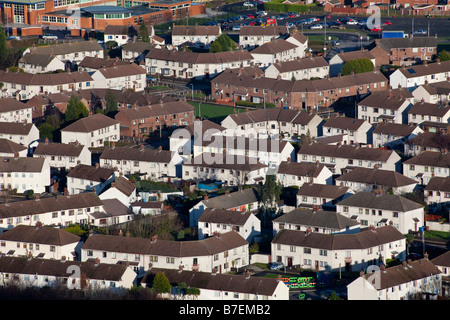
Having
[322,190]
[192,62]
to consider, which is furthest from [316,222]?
[192,62]

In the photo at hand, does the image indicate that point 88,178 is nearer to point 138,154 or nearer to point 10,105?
point 138,154

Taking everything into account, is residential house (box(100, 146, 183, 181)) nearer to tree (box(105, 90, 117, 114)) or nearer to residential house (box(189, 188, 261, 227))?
residential house (box(189, 188, 261, 227))

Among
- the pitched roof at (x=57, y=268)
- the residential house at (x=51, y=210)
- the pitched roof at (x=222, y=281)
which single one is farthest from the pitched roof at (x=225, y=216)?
the pitched roof at (x=57, y=268)

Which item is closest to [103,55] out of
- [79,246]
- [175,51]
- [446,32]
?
[175,51]

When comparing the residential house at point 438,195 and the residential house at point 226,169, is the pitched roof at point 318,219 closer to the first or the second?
the residential house at point 438,195

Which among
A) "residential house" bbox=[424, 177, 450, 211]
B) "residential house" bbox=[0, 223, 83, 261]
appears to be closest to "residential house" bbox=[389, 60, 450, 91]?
"residential house" bbox=[424, 177, 450, 211]
